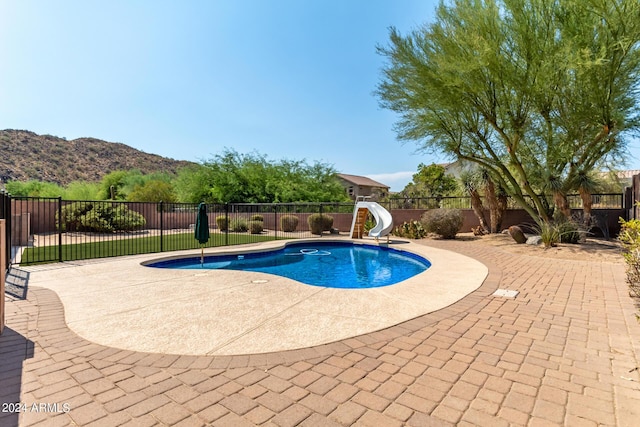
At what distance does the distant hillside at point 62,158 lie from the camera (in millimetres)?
34594

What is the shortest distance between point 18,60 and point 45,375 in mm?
15516

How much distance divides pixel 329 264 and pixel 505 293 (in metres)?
5.38

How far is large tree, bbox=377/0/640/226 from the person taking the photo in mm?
8516

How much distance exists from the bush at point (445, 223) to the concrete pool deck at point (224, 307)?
667cm

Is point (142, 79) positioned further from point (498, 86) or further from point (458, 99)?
point (498, 86)

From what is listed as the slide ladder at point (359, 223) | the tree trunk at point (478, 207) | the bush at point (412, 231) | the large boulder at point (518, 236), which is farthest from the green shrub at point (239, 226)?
the large boulder at point (518, 236)

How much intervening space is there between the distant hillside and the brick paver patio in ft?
130

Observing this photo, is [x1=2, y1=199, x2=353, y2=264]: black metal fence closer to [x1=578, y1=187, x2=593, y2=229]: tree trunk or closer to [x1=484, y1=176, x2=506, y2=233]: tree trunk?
[x1=484, y1=176, x2=506, y2=233]: tree trunk

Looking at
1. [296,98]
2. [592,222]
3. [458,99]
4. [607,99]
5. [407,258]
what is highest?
[296,98]

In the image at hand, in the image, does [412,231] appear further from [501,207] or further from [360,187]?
[360,187]

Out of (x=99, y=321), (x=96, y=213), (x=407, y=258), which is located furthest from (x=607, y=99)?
(x=96, y=213)

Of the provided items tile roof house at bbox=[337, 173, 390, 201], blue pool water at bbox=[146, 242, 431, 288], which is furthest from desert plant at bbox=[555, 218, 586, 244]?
tile roof house at bbox=[337, 173, 390, 201]

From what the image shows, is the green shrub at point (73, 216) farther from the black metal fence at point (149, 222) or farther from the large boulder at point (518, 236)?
the large boulder at point (518, 236)

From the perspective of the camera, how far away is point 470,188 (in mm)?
14320
